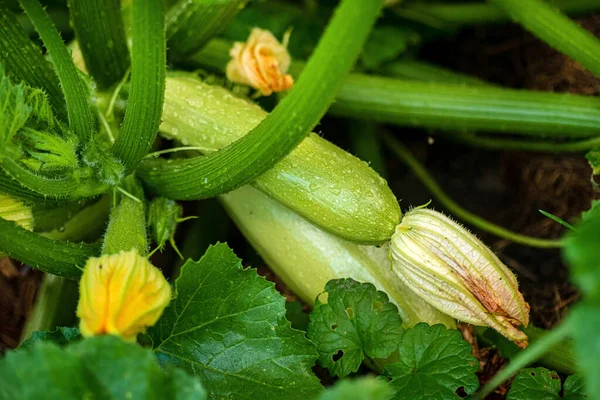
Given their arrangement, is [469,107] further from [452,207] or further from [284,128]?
[284,128]

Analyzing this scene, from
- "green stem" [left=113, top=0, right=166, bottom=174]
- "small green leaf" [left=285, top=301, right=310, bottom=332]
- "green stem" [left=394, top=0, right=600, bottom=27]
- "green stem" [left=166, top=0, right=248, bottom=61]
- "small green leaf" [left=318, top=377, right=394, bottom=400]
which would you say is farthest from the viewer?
"green stem" [left=394, top=0, right=600, bottom=27]

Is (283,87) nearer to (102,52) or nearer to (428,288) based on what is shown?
(102,52)

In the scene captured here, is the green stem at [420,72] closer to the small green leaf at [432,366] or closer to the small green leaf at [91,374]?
the small green leaf at [432,366]

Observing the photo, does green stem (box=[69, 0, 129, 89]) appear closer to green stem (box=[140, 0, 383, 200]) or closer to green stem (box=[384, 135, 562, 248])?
green stem (box=[140, 0, 383, 200])

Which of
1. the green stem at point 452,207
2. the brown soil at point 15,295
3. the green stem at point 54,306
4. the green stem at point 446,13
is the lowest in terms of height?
the brown soil at point 15,295

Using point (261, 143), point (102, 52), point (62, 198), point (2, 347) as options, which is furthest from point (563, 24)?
point (2, 347)

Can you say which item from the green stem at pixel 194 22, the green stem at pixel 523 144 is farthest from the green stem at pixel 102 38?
the green stem at pixel 523 144

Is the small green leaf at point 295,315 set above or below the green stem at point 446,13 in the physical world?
below

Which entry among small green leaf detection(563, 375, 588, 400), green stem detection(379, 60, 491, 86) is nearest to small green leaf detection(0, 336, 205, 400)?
small green leaf detection(563, 375, 588, 400)

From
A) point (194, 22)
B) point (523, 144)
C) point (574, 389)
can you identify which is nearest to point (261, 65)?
point (194, 22)
